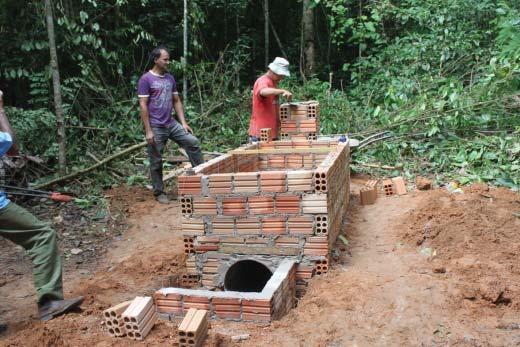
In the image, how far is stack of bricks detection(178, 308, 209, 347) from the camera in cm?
299

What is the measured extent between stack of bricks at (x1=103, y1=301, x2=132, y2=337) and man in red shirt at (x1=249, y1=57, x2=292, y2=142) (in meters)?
3.70

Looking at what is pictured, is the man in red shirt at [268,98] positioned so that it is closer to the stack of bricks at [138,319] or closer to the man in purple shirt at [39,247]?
the man in purple shirt at [39,247]

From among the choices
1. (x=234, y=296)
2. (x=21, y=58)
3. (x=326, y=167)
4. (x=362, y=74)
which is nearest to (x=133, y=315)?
(x=234, y=296)

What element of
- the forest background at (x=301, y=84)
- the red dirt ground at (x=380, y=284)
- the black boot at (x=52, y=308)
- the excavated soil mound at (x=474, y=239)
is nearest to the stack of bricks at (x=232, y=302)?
the red dirt ground at (x=380, y=284)

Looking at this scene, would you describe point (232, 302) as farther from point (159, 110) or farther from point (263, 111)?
point (263, 111)

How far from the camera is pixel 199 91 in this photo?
10.6 meters

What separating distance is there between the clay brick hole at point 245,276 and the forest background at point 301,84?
10.6 ft

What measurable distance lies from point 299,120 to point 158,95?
1920mm

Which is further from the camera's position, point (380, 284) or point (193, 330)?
point (380, 284)

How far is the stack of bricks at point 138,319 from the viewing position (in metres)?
3.21

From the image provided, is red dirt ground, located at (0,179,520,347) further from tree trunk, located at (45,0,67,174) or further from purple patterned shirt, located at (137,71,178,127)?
tree trunk, located at (45,0,67,174)

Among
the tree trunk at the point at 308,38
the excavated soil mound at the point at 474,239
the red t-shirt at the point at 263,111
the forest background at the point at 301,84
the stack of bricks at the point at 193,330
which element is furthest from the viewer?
the tree trunk at the point at 308,38

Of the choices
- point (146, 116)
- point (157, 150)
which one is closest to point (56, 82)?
point (146, 116)

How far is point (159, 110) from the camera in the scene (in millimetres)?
6301
